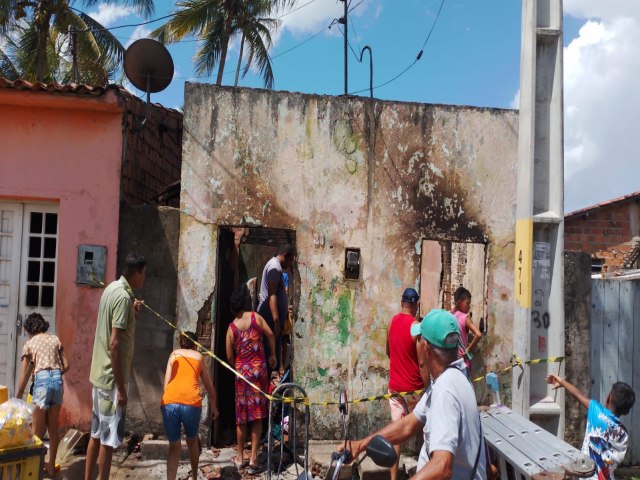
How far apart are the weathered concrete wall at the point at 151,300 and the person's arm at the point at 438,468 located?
4.99 meters

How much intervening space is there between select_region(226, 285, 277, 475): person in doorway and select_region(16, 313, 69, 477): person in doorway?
170cm

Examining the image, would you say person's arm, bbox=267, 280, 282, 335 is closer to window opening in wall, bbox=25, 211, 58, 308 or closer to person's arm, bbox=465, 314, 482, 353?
person's arm, bbox=465, 314, 482, 353

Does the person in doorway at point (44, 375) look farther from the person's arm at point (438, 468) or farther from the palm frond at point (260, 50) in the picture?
the palm frond at point (260, 50)

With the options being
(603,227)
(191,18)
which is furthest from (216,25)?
(603,227)

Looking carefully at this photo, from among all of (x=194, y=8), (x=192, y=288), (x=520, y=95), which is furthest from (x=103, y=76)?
(x=520, y=95)

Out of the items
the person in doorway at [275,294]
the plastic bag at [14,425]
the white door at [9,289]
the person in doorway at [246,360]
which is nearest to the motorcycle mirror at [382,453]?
the plastic bag at [14,425]

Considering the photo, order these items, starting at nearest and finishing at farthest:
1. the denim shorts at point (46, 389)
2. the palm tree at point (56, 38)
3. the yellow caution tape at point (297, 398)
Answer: the yellow caution tape at point (297, 398), the denim shorts at point (46, 389), the palm tree at point (56, 38)

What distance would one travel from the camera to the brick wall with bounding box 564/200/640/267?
16.4 metres

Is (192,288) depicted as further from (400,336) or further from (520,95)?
(520,95)

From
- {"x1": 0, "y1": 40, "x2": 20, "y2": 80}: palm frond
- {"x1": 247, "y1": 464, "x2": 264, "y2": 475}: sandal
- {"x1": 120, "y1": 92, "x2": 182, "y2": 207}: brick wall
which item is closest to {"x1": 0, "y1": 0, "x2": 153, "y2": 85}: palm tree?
{"x1": 0, "y1": 40, "x2": 20, "y2": 80}: palm frond

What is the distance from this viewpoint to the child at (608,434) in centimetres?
471

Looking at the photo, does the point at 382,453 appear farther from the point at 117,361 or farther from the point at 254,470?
Result: the point at 254,470

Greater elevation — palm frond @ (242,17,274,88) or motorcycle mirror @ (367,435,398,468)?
palm frond @ (242,17,274,88)

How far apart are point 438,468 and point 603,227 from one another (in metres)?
15.3
